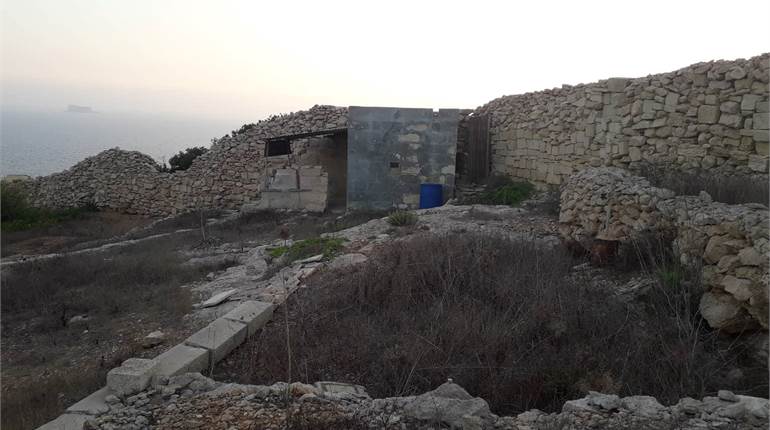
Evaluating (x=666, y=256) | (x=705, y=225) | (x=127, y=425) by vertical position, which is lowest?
(x=127, y=425)

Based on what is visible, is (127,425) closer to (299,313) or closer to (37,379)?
(299,313)

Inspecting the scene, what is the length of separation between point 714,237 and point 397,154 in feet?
33.0

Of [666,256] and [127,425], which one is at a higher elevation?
[666,256]

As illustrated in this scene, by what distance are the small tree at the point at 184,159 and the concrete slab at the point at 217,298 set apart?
43.7ft

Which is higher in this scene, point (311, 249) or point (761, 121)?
point (761, 121)

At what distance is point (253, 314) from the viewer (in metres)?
4.90

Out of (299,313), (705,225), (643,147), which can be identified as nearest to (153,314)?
(299,313)

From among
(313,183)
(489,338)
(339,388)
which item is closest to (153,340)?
(339,388)

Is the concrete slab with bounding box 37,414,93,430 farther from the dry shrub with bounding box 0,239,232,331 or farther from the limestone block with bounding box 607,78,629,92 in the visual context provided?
the limestone block with bounding box 607,78,629,92

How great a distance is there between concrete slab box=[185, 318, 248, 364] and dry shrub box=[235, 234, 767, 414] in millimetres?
139

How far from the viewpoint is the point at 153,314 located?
235 inches

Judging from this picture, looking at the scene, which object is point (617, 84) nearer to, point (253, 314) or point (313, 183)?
point (313, 183)

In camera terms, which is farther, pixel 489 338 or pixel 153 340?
pixel 153 340

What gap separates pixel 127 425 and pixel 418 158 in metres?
11.3
